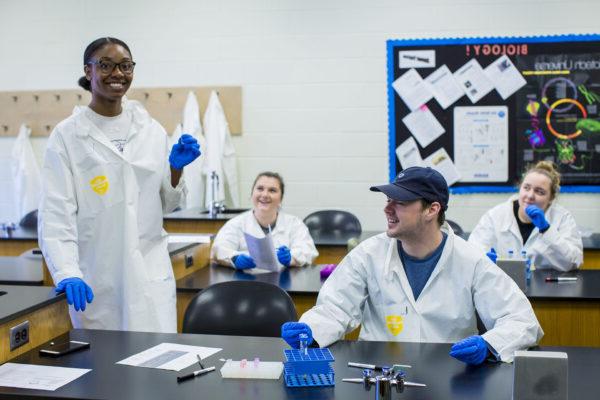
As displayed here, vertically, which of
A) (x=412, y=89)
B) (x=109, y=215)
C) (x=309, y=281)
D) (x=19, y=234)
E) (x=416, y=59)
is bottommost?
(x=309, y=281)

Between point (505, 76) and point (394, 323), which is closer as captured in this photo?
point (394, 323)

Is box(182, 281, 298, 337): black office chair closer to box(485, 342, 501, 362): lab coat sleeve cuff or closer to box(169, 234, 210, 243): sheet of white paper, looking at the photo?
box(485, 342, 501, 362): lab coat sleeve cuff

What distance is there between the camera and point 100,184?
260 centimetres

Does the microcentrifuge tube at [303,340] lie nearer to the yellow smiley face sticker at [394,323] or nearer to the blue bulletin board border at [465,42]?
the yellow smiley face sticker at [394,323]

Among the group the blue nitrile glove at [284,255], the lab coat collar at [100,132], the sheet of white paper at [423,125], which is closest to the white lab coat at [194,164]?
the sheet of white paper at [423,125]

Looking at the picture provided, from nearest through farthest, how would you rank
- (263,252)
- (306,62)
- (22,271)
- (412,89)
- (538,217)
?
(22,271), (263,252), (538,217), (412,89), (306,62)

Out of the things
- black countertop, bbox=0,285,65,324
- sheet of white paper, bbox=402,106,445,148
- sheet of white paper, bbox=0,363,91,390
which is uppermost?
sheet of white paper, bbox=402,106,445,148

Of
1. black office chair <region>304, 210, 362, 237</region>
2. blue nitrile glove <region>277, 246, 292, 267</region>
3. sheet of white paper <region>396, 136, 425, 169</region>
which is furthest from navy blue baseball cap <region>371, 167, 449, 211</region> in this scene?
sheet of white paper <region>396, 136, 425, 169</region>

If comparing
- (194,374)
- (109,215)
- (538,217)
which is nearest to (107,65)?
(109,215)

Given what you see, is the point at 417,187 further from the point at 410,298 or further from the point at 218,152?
the point at 218,152

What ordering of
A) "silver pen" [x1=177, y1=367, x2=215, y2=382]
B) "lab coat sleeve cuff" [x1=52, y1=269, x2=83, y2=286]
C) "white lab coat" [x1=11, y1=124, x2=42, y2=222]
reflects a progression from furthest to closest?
"white lab coat" [x1=11, y1=124, x2=42, y2=222], "lab coat sleeve cuff" [x1=52, y1=269, x2=83, y2=286], "silver pen" [x1=177, y1=367, x2=215, y2=382]

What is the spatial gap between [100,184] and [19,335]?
0.74 meters

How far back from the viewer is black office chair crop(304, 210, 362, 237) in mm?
4887

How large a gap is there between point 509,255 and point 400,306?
169 cm
